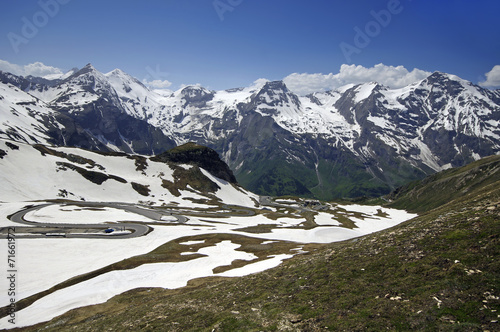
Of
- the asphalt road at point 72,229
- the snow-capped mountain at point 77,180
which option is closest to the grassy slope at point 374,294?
the asphalt road at point 72,229

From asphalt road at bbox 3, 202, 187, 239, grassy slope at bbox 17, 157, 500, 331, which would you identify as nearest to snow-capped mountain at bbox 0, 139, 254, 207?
asphalt road at bbox 3, 202, 187, 239

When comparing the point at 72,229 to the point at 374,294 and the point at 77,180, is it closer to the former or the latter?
the point at 374,294

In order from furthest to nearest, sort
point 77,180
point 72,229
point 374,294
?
point 77,180 → point 72,229 → point 374,294

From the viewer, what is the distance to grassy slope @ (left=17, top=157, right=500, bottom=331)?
1591 centimetres

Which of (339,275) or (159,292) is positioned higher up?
(339,275)

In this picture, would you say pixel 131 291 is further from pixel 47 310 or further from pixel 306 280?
pixel 306 280

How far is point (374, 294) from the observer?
19562mm

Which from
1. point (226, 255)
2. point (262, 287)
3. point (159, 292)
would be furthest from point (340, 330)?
point (226, 255)

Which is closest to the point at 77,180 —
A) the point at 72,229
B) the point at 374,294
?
the point at 72,229

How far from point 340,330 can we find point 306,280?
10.1 metres

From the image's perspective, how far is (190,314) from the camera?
2397 cm

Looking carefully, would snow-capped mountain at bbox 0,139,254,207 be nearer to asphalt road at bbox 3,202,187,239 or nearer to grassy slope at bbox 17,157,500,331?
asphalt road at bbox 3,202,187,239

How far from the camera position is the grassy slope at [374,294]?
52.2 feet

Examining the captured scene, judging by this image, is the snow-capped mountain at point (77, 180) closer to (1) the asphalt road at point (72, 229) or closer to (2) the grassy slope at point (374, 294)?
(1) the asphalt road at point (72, 229)
